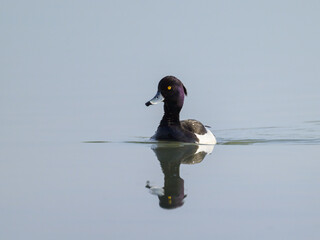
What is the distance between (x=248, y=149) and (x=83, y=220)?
5987mm

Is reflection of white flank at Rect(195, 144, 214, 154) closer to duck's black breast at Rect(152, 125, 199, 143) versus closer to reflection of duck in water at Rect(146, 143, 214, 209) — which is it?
reflection of duck in water at Rect(146, 143, 214, 209)

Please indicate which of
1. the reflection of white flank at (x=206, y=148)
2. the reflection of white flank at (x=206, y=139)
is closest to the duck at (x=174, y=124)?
the reflection of white flank at (x=206, y=139)

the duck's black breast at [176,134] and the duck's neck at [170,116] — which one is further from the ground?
the duck's neck at [170,116]

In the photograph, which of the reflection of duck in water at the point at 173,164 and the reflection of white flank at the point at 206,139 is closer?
the reflection of duck in water at the point at 173,164

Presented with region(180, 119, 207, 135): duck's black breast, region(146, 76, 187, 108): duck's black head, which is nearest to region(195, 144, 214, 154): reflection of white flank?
region(180, 119, 207, 135): duck's black breast

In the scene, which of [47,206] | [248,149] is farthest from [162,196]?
[248,149]

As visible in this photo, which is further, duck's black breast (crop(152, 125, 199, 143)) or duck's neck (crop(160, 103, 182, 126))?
duck's neck (crop(160, 103, 182, 126))

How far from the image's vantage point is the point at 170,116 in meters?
14.4

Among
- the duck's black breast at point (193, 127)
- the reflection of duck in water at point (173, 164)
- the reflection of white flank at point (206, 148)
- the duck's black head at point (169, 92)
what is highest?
the duck's black head at point (169, 92)

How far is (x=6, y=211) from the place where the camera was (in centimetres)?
822

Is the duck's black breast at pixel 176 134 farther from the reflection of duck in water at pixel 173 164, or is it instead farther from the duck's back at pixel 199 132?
the reflection of duck in water at pixel 173 164

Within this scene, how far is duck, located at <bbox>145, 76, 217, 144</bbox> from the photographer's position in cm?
1389

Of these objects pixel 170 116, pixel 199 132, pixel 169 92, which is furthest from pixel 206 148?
pixel 169 92

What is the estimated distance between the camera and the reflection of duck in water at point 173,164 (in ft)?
28.4
